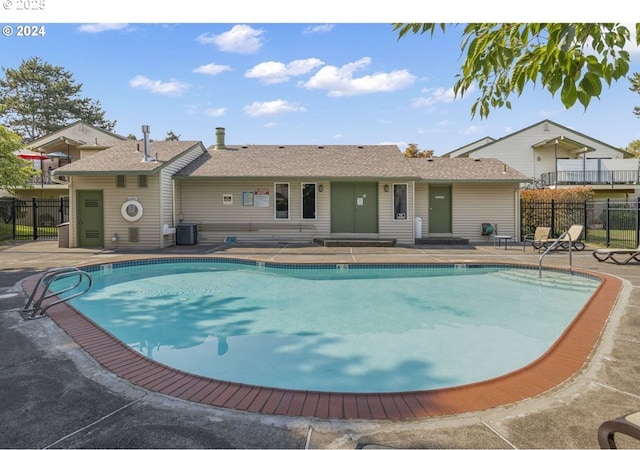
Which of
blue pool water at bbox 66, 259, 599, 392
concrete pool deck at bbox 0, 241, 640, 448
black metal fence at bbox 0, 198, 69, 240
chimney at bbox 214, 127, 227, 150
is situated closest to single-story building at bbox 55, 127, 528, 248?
chimney at bbox 214, 127, 227, 150

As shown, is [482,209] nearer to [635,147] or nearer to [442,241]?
[442,241]

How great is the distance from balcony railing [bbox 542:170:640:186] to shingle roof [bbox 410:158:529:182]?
11.5 meters

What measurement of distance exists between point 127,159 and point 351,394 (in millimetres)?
14754

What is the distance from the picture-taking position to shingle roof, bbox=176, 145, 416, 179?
1547 cm

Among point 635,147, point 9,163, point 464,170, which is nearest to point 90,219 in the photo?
point 9,163

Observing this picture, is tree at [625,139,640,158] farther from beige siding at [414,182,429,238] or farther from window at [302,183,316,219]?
window at [302,183,316,219]

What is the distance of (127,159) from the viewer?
15000 mm

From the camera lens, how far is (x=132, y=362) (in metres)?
3.93

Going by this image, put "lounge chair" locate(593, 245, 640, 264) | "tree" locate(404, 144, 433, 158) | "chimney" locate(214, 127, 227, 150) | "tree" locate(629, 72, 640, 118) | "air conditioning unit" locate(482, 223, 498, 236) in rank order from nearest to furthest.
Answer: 1. "lounge chair" locate(593, 245, 640, 264)
2. "air conditioning unit" locate(482, 223, 498, 236)
3. "chimney" locate(214, 127, 227, 150)
4. "tree" locate(629, 72, 640, 118)
5. "tree" locate(404, 144, 433, 158)

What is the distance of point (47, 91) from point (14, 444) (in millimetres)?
50695

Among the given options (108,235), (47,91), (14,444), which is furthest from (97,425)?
(47,91)

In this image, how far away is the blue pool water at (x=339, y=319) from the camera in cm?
475

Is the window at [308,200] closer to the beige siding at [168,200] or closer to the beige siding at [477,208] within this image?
the beige siding at [477,208]

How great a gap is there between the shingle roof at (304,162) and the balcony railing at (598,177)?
15116 millimetres
